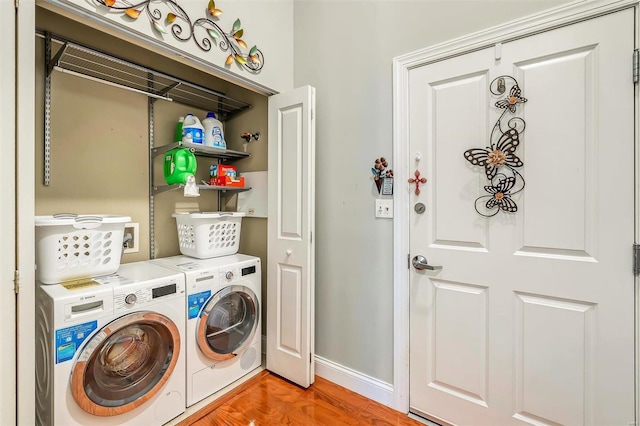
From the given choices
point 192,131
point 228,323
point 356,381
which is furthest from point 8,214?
point 356,381

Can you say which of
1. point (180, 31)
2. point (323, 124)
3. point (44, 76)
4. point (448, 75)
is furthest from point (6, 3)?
point (448, 75)

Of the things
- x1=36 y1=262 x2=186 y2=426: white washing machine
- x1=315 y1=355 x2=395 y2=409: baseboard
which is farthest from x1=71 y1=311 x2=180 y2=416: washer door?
x1=315 y1=355 x2=395 y2=409: baseboard

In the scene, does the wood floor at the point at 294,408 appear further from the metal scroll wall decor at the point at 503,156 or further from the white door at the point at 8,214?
the metal scroll wall decor at the point at 503,156

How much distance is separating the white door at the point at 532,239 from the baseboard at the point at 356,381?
16cm

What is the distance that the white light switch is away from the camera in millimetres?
1733

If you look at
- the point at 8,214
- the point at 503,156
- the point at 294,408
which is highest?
the point at 503,156

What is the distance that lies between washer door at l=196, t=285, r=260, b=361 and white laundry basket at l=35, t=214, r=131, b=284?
23.4 inches

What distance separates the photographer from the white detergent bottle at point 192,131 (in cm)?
200

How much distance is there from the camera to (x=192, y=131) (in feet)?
6.61

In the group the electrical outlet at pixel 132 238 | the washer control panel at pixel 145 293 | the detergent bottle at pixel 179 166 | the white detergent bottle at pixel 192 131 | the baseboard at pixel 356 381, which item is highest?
the white detergent bottle at pixel 192 131

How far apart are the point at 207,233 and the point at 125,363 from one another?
0.85 meters

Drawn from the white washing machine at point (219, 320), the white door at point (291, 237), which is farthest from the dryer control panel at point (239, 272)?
the white door at point (291, 237)

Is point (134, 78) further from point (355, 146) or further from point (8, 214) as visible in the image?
point (355, 146)

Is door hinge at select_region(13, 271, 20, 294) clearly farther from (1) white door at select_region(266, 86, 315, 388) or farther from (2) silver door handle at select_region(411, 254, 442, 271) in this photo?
(2) silver door handle at select_region(411, 254, 442, 271)
